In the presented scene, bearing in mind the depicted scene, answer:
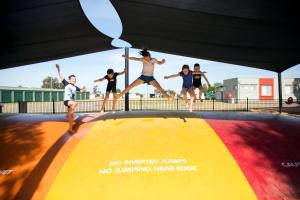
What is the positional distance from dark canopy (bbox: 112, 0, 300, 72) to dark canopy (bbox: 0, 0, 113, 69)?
130 cm

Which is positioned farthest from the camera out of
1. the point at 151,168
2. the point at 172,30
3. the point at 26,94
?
the point at 26,94

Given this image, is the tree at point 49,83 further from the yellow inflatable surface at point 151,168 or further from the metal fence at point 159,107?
the yellow inflatable surface at point 151,168

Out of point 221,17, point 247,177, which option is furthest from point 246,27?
point 247,177

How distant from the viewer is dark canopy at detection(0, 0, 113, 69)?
24.4 ft

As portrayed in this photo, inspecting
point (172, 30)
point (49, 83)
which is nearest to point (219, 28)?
point (172, 30)

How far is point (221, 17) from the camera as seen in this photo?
776cm

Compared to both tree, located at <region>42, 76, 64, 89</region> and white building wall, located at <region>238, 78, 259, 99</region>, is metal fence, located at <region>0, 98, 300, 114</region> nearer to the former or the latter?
white building wall, located at <region>238, 78, 259, 99</region>

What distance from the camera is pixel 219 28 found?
8.68 meters

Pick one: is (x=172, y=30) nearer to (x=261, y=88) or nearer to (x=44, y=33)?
(x=44, y=33)

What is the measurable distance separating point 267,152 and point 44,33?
7.70m

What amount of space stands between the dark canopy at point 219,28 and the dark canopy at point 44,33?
1304mm

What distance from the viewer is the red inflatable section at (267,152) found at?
463 cm

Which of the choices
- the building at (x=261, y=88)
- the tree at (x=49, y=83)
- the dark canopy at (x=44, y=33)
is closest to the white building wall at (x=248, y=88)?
the building at (x=261, y=88)

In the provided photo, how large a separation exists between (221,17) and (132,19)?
297 cm
